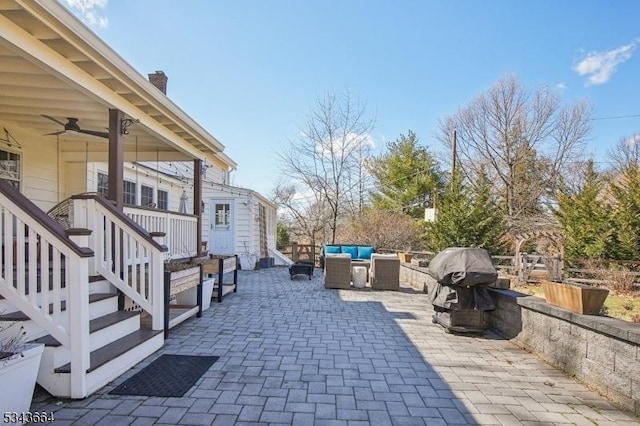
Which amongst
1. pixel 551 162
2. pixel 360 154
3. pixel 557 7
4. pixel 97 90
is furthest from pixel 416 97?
pixel 97 90

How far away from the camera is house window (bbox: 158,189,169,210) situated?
9842 mm

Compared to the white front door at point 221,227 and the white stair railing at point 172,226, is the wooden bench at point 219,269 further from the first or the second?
the white front door at point 221,227

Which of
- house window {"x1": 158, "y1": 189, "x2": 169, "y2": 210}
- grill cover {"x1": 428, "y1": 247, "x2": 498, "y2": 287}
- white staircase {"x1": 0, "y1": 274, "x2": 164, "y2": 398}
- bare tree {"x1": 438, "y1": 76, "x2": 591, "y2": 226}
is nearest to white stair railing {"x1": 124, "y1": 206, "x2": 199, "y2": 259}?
white staircase {"x1": 0, "y1": 274, "x2": 164, "y2": 398}

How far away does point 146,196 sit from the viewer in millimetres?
9062

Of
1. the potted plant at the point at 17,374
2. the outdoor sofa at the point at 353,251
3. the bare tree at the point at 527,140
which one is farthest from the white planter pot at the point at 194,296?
the bare tree at the point at 527,140

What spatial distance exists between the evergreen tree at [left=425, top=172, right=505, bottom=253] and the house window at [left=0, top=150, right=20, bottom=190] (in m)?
9.28

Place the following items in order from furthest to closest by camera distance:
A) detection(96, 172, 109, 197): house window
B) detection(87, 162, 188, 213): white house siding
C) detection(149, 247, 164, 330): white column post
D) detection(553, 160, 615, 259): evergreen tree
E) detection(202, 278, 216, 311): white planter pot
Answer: detection(553, 160, 615, 259): evergreen tree
detection(96, 172, 109, 197): house window
detection(87, 162, 188, 213): white house siding
detection(202, 278, 216, 311): white planter pot
detection(149, 247, 164, 330): white column post

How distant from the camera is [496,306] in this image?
4938 mm

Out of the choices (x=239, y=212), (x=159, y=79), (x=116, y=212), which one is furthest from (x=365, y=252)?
(x=116, y=212)

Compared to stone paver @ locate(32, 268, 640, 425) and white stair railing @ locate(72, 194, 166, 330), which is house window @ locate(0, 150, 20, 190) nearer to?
white stair railing @ locate(72, 194, 166, 330)

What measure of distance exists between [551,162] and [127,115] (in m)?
20.4

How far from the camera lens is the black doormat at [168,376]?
2.89 metres

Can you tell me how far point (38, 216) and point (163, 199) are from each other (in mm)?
7893

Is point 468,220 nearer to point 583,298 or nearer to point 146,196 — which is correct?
point 583,298
